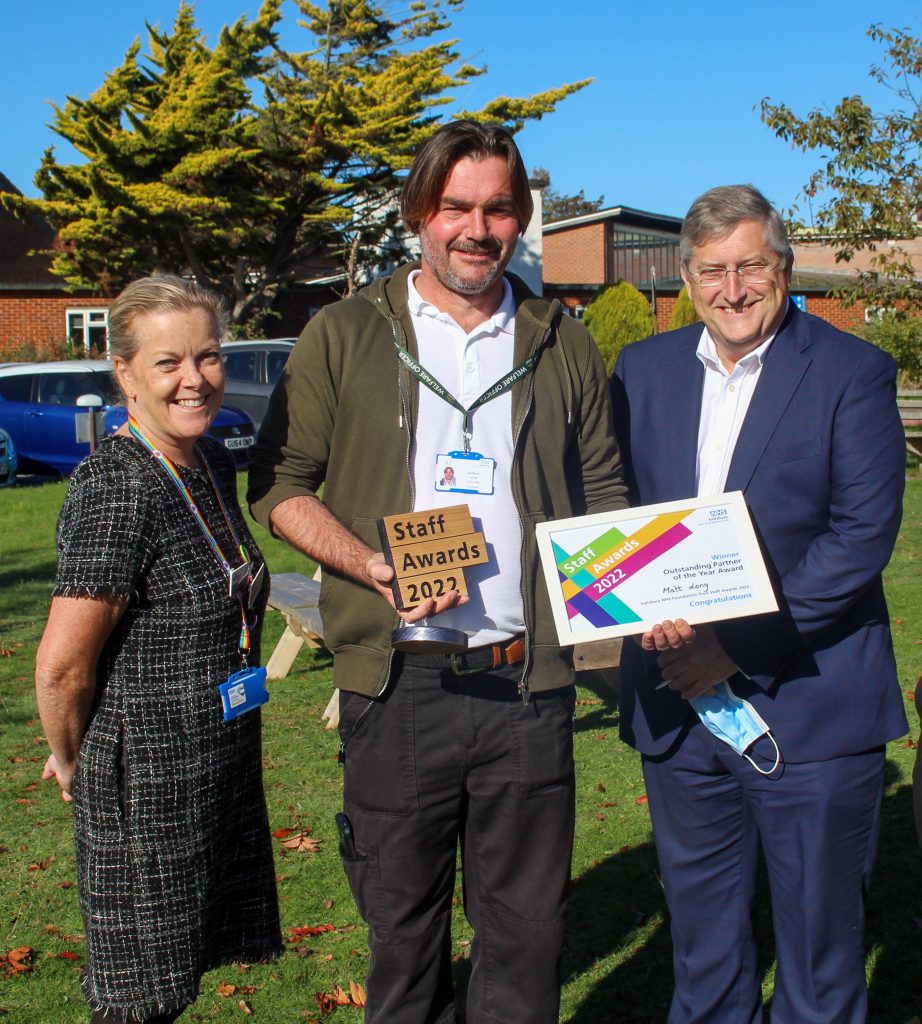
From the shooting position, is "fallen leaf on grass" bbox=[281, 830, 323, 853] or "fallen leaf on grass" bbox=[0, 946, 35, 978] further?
"fallen leaf on grass" bbox=[281, 830, 323, 853]

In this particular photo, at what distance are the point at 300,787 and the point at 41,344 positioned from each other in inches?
1304

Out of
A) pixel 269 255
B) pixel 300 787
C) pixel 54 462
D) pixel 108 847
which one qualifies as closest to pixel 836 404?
pixel 108 847

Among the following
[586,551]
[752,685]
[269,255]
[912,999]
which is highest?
[269,255]

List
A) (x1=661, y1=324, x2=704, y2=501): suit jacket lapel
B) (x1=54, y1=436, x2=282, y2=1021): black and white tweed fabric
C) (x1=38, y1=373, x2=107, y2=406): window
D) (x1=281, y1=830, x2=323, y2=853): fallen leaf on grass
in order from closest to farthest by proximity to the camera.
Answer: (x1=54, y1=436, x2=282, y2=1021): black and white tweed fabric → (x1=661, y1=324, x2=704, y2=501): suit jacket lapel → (x1=281, y1=830, x2=323, y2=853): fallen leaf on grass → (x1=38, y1=373, x2=107, y2=406): window

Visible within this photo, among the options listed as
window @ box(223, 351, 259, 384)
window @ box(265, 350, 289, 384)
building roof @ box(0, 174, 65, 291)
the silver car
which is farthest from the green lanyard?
building roof @ box(0, 174, 65, 291)

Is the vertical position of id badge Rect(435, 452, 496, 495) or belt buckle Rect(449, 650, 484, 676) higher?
id badge Rect(435, 452, 496, 495)

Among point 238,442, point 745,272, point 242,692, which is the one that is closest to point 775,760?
point 745,272

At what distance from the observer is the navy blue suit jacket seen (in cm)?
280

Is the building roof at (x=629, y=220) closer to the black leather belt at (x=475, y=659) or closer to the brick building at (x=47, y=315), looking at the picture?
the brick building at (x=47, y=315)

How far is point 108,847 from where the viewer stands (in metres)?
2.72

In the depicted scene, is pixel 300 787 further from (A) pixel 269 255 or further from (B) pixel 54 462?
(A) pixel 269 255

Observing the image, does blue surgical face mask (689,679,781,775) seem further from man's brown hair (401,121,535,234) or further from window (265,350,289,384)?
window (265,350,289,384)

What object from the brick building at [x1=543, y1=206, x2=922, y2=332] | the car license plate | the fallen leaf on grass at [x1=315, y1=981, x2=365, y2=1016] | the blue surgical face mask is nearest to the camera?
the blue surgical face mask

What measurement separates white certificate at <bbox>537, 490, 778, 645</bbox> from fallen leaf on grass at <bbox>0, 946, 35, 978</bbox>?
253cm
